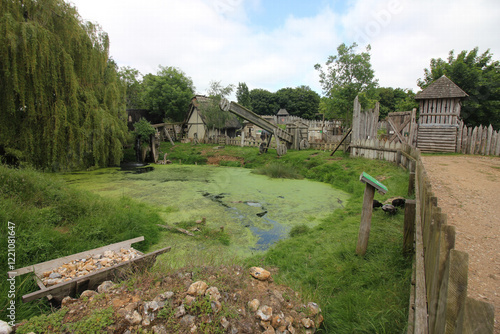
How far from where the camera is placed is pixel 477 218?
154 inches

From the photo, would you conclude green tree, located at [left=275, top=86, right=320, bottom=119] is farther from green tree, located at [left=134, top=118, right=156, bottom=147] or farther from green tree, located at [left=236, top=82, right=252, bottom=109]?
green tree, located at [left=134, top=118, right=156, bottom=147]

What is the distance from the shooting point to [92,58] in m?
9.86

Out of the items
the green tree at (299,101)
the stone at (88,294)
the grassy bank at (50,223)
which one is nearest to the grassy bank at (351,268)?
the stone at (88,294)

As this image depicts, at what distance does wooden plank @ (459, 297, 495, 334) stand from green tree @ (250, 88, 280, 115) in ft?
196

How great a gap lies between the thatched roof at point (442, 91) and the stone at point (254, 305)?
49.2 feet

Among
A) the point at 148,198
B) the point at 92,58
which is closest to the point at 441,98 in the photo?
the point at 148,198

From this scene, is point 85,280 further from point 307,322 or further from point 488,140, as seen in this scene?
point 488,140

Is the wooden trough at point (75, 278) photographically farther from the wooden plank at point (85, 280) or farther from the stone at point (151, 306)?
the stone at point (151, 306)

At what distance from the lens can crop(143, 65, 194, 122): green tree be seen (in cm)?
2650

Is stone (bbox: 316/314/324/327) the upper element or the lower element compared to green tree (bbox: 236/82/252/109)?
lower

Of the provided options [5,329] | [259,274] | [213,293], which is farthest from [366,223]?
[5,329]

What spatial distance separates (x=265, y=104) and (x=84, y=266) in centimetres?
5913

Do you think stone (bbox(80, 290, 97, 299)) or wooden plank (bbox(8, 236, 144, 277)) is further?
wooden plank (bbox(8, 236, 144, 277))

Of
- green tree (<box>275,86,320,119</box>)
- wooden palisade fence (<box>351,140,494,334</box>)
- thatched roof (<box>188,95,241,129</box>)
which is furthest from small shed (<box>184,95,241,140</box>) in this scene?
green tree (<box>275,86,320,119</box>)
